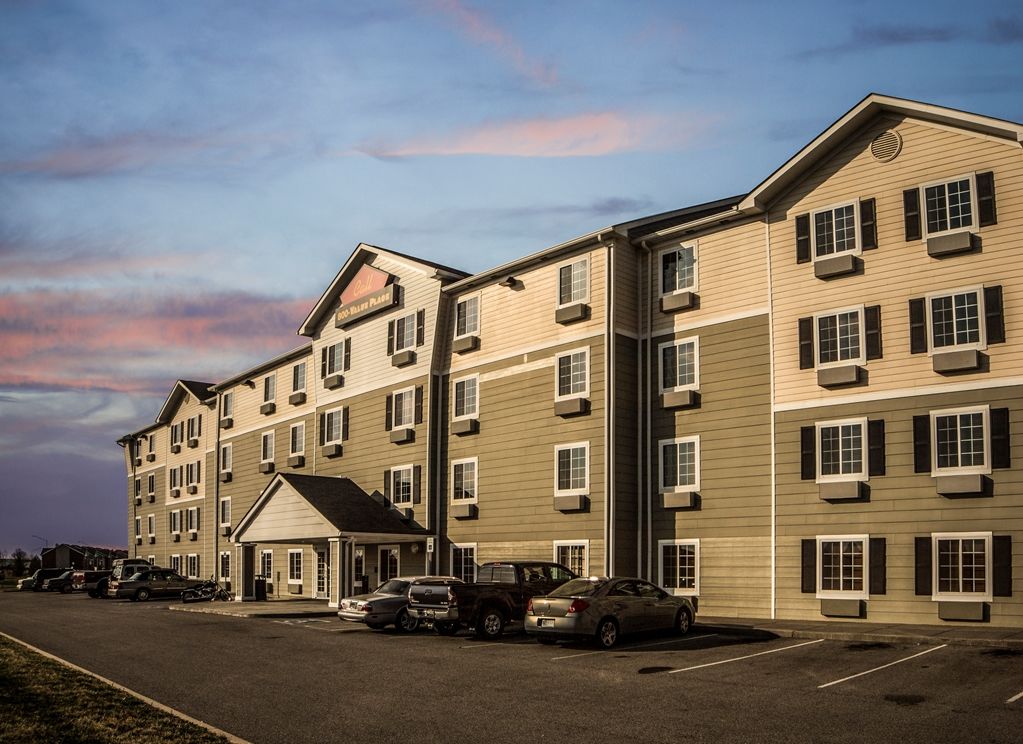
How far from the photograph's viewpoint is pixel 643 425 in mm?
30047

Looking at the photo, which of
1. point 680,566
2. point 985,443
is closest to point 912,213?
point 985,443

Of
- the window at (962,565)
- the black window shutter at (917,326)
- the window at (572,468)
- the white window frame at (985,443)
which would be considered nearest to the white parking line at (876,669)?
the window at (962,565)

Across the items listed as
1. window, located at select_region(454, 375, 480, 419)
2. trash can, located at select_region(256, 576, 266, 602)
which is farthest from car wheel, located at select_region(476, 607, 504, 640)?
trash can, located at select_region(256, 576, 266, 602)

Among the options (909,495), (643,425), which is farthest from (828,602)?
(643,425)

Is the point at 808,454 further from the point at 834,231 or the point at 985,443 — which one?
the point at 834,231

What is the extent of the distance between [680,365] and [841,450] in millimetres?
5837

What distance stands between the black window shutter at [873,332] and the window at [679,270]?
5603 millimetres

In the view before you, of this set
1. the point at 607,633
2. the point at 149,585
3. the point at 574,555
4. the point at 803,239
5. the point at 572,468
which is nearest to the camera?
the point at 607,633

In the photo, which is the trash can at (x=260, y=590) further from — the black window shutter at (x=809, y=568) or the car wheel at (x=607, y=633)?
the car wheel at (x=607, y=633)

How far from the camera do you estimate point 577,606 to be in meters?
20.4

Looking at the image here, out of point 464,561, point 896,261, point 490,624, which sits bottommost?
point 490,624

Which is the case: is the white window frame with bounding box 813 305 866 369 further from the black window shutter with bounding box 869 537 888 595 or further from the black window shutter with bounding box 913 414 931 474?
the black window shutter with bounding box 869 537 888 595

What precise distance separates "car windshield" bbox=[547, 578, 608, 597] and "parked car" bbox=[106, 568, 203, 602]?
31593mm

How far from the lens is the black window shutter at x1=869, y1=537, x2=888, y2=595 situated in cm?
2388
